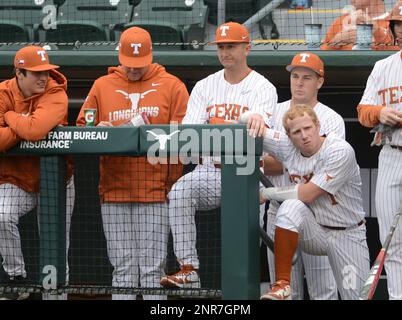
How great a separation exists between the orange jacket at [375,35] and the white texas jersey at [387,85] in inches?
61.6

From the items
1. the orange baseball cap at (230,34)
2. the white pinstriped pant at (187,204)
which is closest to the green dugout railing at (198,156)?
the white pinstriped pant at (187,204)

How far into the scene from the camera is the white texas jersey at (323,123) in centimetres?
580

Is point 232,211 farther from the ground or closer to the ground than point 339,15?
closer to the ground

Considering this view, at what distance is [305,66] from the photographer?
19.8ft

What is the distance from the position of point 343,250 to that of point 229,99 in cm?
117

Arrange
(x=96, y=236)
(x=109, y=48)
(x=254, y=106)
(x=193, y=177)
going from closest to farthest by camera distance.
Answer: (x=193, y=177), (x=254, y=106), (x=96, y=236), (x=109, y=48)

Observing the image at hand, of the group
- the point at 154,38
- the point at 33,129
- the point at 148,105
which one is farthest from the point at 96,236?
the point at 154,38

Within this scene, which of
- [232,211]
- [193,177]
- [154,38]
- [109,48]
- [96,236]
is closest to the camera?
[232,211]

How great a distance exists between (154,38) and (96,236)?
7.14 feet

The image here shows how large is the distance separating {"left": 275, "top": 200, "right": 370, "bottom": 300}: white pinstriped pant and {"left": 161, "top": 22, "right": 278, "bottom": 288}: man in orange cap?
0.53 m

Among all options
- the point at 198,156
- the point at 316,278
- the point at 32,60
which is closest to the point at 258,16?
the point at 32,60

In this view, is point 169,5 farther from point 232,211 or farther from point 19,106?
point 232,211

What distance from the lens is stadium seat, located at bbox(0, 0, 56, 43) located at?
8.19 meters

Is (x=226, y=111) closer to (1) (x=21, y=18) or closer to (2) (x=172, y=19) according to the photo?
(2) (x=172, y=19)
